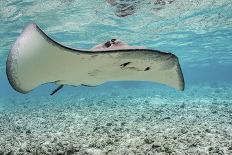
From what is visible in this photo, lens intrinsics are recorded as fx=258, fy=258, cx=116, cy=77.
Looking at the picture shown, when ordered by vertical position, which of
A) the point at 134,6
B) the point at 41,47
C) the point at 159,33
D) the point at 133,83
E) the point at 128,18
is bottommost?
the point at 133,83

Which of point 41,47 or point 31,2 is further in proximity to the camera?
point 31,2

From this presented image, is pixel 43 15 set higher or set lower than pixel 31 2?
lower

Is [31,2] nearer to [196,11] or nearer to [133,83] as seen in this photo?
[196,11]

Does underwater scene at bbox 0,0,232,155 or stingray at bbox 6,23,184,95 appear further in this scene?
underwater scene at bbox 0,0,232,155

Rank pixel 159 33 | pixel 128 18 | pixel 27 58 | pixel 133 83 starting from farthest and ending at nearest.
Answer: pixel 133 83
pixel 159 33
pixel 128 18
pixel 27 58

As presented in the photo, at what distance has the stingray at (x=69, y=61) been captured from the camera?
367cm

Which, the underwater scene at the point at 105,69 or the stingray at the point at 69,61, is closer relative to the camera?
the stingray at the point at 69,61

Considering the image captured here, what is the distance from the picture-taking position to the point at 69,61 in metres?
4.17

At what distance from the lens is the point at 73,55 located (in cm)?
390

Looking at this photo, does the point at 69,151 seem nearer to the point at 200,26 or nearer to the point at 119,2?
the point at 119,2

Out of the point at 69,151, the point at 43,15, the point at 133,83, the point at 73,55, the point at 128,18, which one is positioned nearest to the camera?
the point at 73,55

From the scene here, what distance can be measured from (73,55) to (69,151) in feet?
9.96

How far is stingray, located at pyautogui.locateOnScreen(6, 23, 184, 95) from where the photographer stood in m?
3.67

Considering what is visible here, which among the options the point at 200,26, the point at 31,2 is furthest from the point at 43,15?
the point at 200,26
